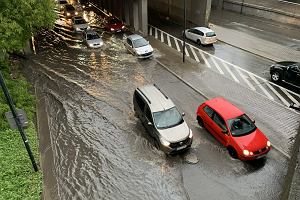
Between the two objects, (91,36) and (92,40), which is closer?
(92,40)

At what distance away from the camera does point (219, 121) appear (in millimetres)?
14609

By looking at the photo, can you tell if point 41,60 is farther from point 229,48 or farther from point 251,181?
point 251,181

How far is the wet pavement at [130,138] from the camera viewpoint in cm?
1263

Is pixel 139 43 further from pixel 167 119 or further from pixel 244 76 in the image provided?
pixel 167 119

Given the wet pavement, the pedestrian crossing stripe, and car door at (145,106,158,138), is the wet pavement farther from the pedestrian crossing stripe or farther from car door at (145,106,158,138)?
the pedestrian crossing stripe

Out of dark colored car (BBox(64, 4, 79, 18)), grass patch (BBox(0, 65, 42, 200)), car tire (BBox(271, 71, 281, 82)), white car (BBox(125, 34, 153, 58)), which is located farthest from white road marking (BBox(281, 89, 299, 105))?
dark colored car (BBox(64, 4, 79, 18))

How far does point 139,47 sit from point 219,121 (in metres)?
12.5

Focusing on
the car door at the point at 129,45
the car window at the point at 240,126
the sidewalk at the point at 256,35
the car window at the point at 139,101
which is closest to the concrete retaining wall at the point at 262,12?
the sidewalk at the point at 256,35

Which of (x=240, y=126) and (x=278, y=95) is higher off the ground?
(x=240, y=126)

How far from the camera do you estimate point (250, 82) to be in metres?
20.8

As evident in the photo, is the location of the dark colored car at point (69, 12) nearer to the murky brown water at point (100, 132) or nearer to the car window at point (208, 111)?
the murky brown water at point (100, 132)

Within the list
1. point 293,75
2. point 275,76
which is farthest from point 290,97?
point 275,76

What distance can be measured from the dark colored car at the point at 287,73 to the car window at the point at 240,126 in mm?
7307

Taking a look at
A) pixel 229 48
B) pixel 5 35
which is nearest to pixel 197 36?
pixel 229 48
